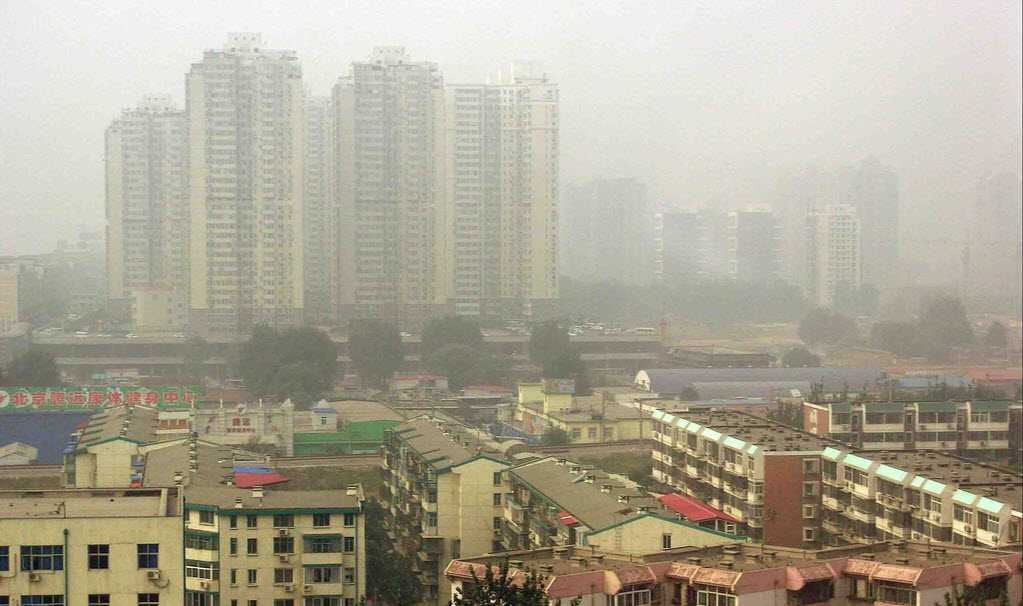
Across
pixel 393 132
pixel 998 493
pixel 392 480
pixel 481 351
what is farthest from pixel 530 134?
pixel 998 493

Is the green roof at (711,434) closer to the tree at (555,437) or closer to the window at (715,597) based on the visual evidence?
the tree at (555,437)

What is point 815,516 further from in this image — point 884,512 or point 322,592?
point 322,592

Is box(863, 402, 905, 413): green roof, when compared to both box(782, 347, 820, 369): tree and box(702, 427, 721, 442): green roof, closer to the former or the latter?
box(702, 427, 721, 442): green roof

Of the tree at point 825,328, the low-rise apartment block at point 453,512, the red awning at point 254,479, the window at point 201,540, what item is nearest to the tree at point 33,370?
the red awning at point 254,479

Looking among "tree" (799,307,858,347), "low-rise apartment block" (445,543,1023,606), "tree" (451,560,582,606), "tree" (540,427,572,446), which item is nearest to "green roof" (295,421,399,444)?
"tree" (540,427,572,446)

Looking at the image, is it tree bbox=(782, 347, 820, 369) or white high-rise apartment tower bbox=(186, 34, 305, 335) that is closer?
tree bbox=(782, 347, 820, 369)

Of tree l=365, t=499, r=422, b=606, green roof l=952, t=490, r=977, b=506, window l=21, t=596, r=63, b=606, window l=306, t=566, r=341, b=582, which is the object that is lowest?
tree l=365, t=499, r=422, b=606
